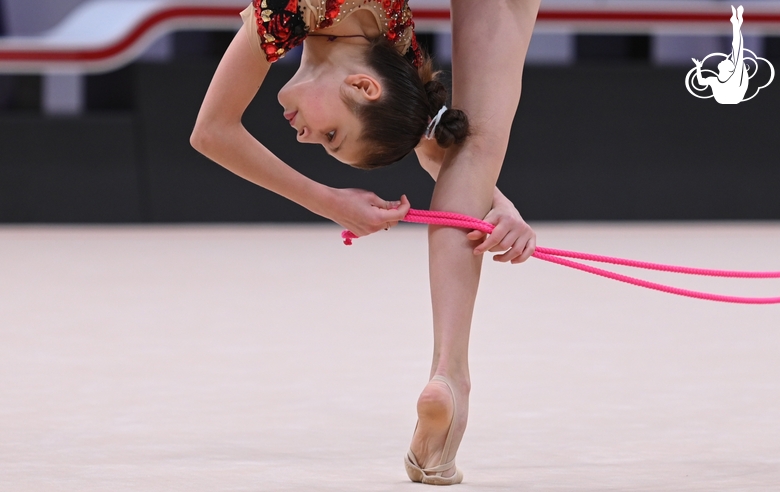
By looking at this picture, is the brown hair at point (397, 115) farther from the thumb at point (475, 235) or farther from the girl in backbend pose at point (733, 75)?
the girl in backbend pose at point (733, 75)

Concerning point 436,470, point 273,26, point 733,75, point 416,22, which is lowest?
point 436,470

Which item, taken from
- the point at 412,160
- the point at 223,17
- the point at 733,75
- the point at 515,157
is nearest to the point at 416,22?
the point at 412,160

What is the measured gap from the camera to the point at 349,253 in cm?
400

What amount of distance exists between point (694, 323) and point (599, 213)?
2.89 m

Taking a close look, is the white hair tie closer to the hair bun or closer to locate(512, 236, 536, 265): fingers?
the hair bun

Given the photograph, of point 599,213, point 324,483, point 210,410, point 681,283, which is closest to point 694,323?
point 681,283

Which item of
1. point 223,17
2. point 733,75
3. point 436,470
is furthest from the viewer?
point 733,75

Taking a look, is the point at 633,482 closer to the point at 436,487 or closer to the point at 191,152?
the point at 436,487

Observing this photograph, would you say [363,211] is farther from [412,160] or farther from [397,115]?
[412,160]

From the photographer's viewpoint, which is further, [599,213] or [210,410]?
[599,213]

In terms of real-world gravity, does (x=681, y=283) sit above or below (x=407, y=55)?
below

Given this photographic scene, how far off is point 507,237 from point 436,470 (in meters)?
0.28

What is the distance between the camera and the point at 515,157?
17.0ft

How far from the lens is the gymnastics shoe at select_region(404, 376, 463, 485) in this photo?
3.86 ft
